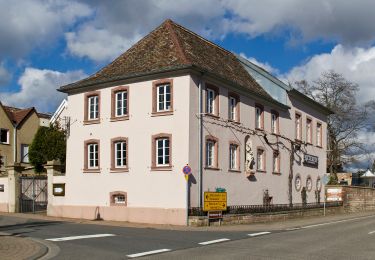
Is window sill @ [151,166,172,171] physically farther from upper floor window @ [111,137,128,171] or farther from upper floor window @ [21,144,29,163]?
upper floor window @ [21,144,29,163]

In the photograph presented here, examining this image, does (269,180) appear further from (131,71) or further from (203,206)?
(131,71)

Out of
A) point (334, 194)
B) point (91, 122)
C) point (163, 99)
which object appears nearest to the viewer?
point (163, 99)

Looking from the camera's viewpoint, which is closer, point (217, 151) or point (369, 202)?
point (217, 151)

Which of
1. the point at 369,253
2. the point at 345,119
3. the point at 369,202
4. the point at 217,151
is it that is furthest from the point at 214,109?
the point at 345,119

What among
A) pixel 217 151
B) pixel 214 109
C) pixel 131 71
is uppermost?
pixel 131 71

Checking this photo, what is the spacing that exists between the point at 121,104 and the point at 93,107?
2191 millimetres

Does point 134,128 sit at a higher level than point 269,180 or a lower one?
higher

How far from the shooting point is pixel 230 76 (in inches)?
1193

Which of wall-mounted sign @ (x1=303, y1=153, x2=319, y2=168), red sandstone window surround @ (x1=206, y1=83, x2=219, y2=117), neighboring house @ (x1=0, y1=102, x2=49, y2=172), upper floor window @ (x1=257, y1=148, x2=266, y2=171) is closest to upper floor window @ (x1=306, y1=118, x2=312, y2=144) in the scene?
wall-mounted sign @ (x1=303, y1=153, x2=319, y2=168)

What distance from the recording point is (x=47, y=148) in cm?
4259

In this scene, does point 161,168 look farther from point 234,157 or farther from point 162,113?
point 234,157

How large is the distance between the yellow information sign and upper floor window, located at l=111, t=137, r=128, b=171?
511 centimetres

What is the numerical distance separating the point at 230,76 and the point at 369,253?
17.6m

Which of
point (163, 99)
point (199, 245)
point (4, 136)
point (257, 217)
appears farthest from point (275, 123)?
point (4, 136)
